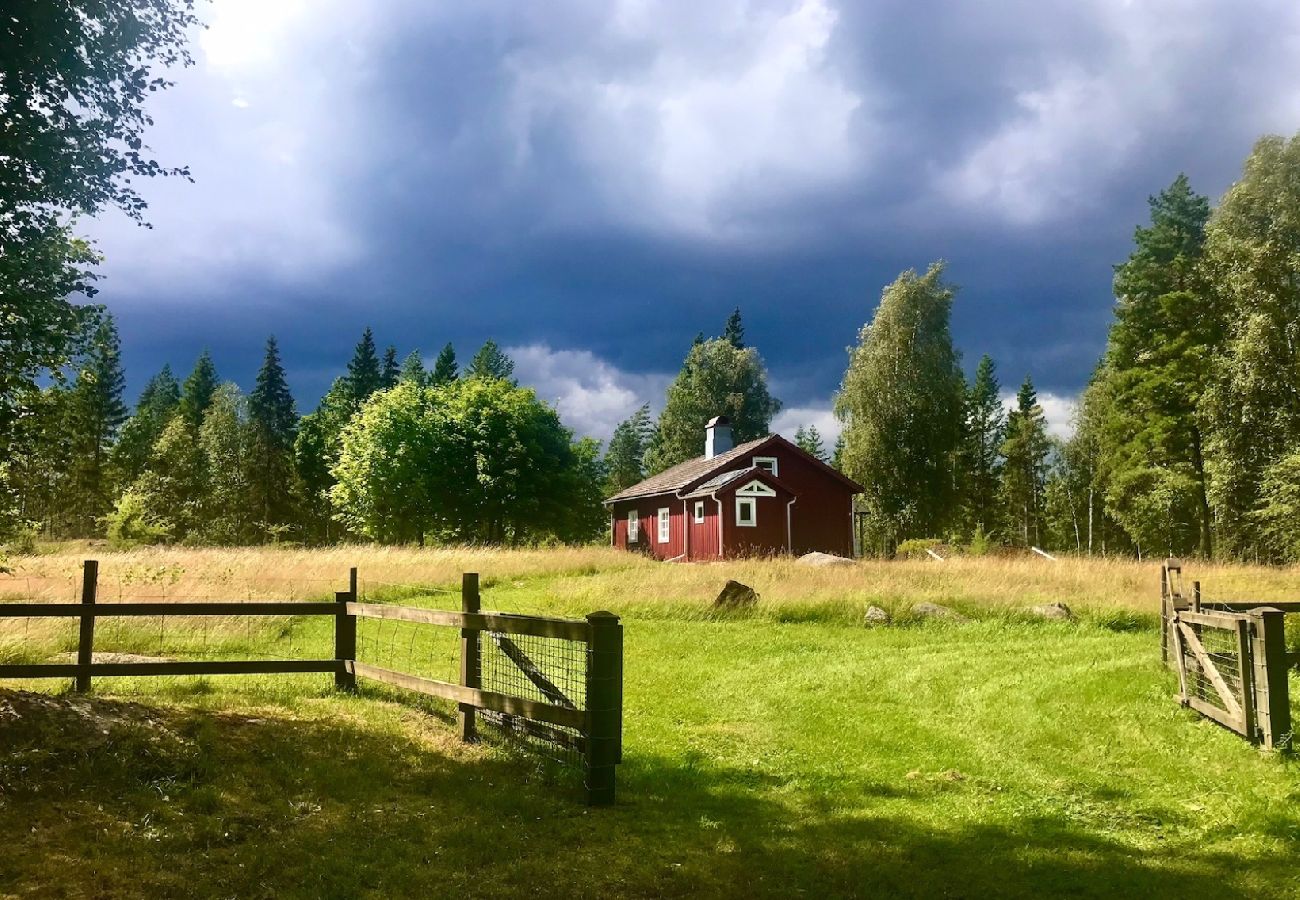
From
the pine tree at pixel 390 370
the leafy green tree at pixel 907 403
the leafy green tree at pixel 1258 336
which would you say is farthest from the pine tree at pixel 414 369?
the leafy green tree at pixel 1258 336

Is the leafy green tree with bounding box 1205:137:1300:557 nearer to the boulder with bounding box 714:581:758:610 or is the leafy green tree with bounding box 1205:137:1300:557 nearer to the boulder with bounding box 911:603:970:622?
the boulder with bounding box 911:603:970:622

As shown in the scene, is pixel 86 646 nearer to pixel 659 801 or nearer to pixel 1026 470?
pixel 659 801

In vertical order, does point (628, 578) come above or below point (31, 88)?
below

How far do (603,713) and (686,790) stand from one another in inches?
47.8

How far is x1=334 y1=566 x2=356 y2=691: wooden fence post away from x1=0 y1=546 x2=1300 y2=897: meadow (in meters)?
0.25

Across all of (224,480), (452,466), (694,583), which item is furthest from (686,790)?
(224,480)

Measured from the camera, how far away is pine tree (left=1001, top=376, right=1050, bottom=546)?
61.5 metres

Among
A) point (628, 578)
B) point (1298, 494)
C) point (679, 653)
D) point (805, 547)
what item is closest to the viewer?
point (679, 653)

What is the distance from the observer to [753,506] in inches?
1406

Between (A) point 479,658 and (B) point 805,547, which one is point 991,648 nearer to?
(A) point 479,658

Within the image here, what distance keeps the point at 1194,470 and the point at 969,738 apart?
1249 inches

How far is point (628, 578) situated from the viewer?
2195 cm

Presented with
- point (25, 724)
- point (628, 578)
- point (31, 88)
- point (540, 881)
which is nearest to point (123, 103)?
point (31, 88)

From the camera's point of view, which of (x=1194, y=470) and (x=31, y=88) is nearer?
(x=31, y=88)
